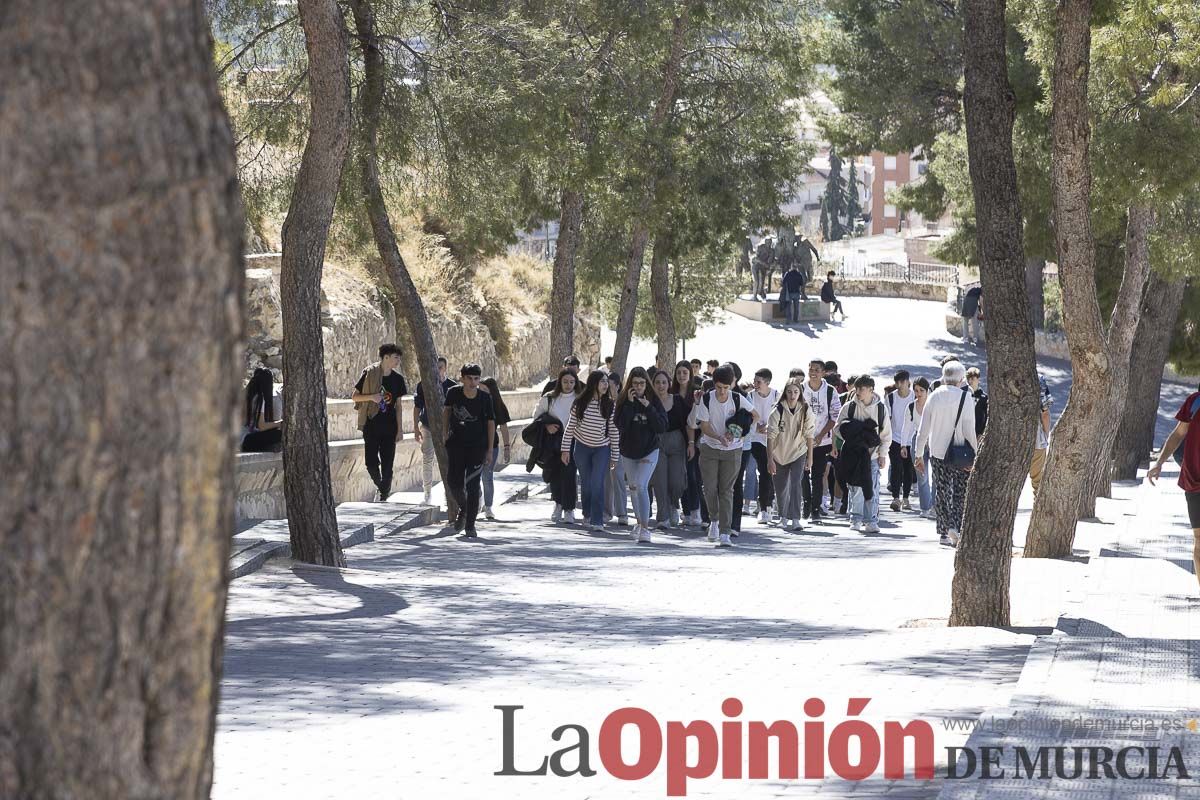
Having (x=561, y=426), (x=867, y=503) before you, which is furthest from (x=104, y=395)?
(x=867, y=503)

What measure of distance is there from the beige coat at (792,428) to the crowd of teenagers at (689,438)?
15mm

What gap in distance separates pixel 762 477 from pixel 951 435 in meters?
4.21

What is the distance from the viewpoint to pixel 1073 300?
13477mm

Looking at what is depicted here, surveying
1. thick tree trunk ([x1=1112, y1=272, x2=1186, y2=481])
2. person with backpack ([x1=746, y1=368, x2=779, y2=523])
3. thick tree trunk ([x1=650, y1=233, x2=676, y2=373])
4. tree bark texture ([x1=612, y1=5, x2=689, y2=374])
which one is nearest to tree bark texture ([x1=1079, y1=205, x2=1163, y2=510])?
person with backpack ([x1=746, y1=368, x2=779, y2=523])

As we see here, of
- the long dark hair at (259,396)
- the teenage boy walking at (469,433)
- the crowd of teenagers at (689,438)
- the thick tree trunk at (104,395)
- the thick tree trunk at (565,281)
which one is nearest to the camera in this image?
the thick tree trunk at (104,395)

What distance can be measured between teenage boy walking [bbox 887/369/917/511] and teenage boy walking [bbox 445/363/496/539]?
522cm

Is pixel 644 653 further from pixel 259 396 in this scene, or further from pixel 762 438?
pixel 762 438

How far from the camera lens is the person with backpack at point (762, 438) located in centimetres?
1680

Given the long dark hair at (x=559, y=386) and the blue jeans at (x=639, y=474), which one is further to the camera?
the long dark hair at (x=559, y=386)

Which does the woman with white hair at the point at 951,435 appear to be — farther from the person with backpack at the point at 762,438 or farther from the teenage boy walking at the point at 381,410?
the teenage boy walking at the point at 381,410

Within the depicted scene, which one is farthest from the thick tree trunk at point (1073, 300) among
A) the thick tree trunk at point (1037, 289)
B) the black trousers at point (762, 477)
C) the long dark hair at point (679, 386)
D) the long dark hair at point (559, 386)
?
the thick tree trunk at point (1037, 289)

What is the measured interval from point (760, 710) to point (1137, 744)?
179cm

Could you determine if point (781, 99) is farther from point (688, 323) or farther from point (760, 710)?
point (760, 710)

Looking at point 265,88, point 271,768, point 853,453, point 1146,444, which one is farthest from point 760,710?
point 1146,444
